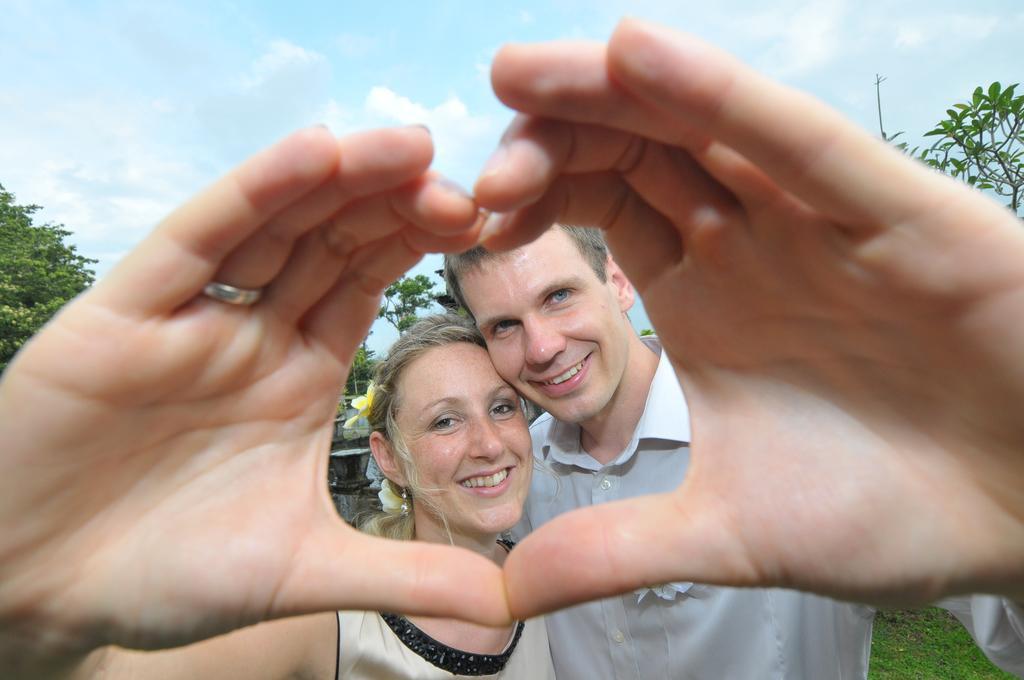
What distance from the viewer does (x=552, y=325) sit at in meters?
2.72

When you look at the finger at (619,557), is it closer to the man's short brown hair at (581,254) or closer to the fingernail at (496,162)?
the fingernail at (496,162)

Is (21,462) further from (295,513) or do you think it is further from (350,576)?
(350,576)

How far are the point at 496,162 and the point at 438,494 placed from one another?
208 centimetres

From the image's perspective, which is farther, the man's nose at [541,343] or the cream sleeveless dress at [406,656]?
the man's nose at [541,343]

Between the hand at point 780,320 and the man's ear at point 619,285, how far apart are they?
1.85 metres

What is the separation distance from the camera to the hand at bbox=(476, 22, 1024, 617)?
811mm

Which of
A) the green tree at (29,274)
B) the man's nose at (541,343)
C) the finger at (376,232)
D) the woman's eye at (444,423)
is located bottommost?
the woman's eye at (444,423)

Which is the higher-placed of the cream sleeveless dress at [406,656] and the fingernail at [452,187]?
the fingernail at [452,187]

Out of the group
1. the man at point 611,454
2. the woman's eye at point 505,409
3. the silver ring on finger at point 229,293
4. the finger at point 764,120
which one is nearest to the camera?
the finger at point 764,120

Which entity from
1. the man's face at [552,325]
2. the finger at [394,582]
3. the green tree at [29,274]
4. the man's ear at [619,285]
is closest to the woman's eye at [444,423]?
the man's face at [552,325]

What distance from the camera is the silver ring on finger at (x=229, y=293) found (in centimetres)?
101

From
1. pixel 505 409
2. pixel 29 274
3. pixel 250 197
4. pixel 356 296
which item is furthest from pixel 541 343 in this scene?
pixel 29 274

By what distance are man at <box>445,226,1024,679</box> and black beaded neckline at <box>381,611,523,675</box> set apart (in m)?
0.39

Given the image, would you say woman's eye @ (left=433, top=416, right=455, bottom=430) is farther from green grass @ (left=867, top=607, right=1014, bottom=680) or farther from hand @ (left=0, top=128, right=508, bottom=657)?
green grass @ (left=867, top=607, right=1014, bottom=680)
